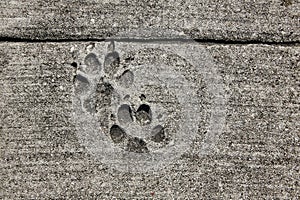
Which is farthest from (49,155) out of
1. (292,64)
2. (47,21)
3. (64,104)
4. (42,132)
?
(292,64)

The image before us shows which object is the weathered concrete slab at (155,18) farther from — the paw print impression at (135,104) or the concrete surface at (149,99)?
the paw print impression at (135,104)

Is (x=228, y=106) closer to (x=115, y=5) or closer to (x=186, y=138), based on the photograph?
(x=186, y=138)

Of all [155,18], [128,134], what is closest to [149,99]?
[128,134]

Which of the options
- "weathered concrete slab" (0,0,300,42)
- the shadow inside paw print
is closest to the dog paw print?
the shadow inside paw print

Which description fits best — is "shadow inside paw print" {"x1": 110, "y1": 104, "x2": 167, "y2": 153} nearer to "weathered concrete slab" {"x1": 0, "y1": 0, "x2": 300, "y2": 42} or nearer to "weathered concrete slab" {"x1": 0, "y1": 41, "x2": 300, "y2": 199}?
"weathered concrete slab" {"x1": 0, "y1": 41, "x2": 300, "y2": 199}

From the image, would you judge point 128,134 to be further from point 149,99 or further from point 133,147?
point 149,99

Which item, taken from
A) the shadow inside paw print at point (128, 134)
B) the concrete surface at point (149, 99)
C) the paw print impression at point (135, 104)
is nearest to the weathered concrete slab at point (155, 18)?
the concrete surface at point (149, 99)
